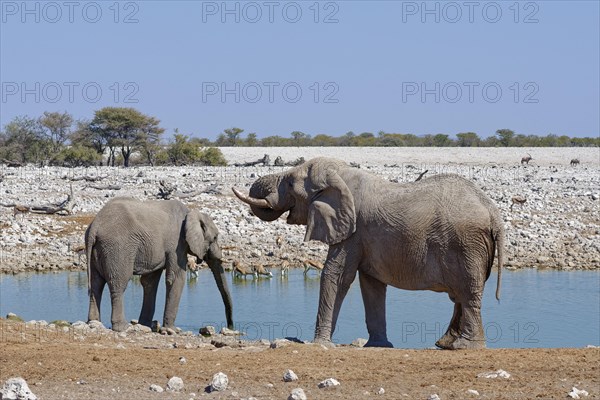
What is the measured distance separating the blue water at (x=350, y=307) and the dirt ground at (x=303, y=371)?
4.74 metres

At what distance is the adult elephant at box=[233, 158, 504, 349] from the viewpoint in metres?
11.0

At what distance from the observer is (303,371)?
9.13 m

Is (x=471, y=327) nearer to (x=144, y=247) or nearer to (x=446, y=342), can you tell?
(x=446, y=342)

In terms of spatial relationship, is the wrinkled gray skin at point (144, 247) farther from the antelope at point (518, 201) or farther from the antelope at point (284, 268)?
the antelope at point (518, 201)

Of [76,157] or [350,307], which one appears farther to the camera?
[76,157]

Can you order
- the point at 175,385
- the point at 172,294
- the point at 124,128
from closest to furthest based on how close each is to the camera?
the point at 175,385 → the point at 172,294 → the point at 124,128

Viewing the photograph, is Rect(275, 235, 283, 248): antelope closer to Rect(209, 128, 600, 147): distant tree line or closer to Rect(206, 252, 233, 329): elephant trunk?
Rect(206, 252, 233, 329): elephant trunk

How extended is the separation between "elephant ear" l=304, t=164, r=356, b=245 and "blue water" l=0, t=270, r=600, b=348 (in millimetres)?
3336

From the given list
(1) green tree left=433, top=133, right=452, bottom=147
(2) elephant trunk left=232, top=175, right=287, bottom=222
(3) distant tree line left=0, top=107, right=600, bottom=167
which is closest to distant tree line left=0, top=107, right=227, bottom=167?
(3) distant tree line left=0, top=107, right=600, bottom=167

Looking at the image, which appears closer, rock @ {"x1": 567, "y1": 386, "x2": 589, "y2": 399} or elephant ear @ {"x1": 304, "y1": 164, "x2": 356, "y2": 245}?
rock @ {"x1": 567, "y1": 386, "x2": 589, "y2": 399}

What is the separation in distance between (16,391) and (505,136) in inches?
2880

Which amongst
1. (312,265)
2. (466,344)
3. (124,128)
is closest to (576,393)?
(466,344)

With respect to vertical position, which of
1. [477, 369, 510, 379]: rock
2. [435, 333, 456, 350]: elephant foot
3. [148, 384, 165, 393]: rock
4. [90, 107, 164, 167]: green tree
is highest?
[90, 107, 164, 167]: green tree

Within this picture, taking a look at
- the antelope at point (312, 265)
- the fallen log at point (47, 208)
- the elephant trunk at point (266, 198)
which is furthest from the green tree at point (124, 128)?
the elephant trunk at point (266, 198)
